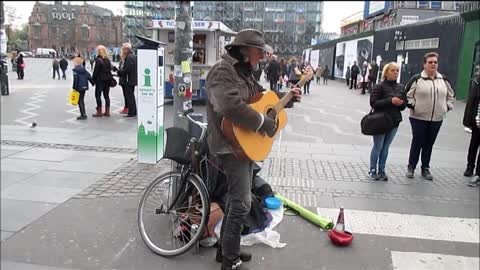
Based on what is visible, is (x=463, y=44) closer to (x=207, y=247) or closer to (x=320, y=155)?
(x=320, y=155)

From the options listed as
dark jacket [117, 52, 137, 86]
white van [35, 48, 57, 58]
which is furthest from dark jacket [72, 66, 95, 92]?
white van [35, 48, 57, 58]

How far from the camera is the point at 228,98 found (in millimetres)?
3006

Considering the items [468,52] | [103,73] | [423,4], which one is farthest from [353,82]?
[423,4]

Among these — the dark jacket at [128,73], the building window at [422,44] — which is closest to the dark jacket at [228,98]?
the dark jacket at [128,73]

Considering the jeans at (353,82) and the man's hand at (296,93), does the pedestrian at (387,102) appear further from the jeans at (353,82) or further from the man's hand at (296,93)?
the jeans at (353,82)

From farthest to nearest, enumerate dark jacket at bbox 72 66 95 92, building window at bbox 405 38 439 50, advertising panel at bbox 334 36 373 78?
advertising panel at bbox 334 36 373 78 < building window at bbox 405 38 439 50 < dark jacket at bbox 72 66 95 92

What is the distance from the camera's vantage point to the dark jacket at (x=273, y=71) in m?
18.4

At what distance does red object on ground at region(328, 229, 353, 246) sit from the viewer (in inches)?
157

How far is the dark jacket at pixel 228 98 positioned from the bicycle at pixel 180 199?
454mm

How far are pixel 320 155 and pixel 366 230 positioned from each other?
3.53 meters

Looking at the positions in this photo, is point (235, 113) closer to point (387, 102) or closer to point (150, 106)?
point (150, 106)

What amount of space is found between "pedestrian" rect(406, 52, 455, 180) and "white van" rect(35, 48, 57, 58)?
201 inches

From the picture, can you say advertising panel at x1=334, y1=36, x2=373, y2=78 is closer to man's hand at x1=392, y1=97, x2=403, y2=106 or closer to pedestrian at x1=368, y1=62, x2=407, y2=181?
pedestrian at x1=368, y1=62, x2=407, y2=181

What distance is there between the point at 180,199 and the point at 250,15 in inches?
72.2
